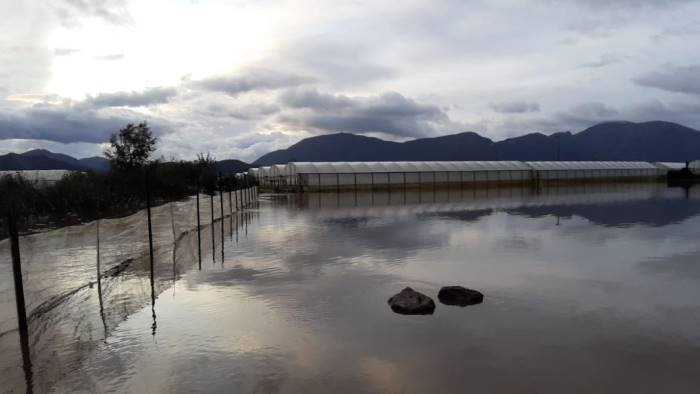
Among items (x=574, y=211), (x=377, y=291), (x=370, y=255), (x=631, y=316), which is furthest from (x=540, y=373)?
(x=574, y=211)

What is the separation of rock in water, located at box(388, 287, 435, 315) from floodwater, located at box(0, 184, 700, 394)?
0.24 m

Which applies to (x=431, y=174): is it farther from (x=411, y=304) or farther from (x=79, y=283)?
(x=411, y=304)

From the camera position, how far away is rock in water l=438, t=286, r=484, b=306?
32.1 feet

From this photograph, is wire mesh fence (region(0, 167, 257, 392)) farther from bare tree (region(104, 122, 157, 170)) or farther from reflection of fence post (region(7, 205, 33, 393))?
bare tree (region(104, 122, 157, 170))

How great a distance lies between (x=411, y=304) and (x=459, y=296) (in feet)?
3.71

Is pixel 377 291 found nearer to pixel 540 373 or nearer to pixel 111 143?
pixel 540 373

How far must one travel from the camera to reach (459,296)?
32.4 feet

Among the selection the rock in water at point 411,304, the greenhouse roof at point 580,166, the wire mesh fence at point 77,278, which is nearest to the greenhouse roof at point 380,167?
the greenhouse roof at point 580,166

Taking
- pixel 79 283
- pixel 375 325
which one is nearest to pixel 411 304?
pixel 375 325

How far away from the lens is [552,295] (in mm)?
10273

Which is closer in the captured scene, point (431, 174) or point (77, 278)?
point (77, 278)

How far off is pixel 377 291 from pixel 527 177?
56.8 meters

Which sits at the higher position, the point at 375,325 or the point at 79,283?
the point at 79,283

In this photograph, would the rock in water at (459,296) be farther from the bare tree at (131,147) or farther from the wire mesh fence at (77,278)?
the bare tree at (131,147)
